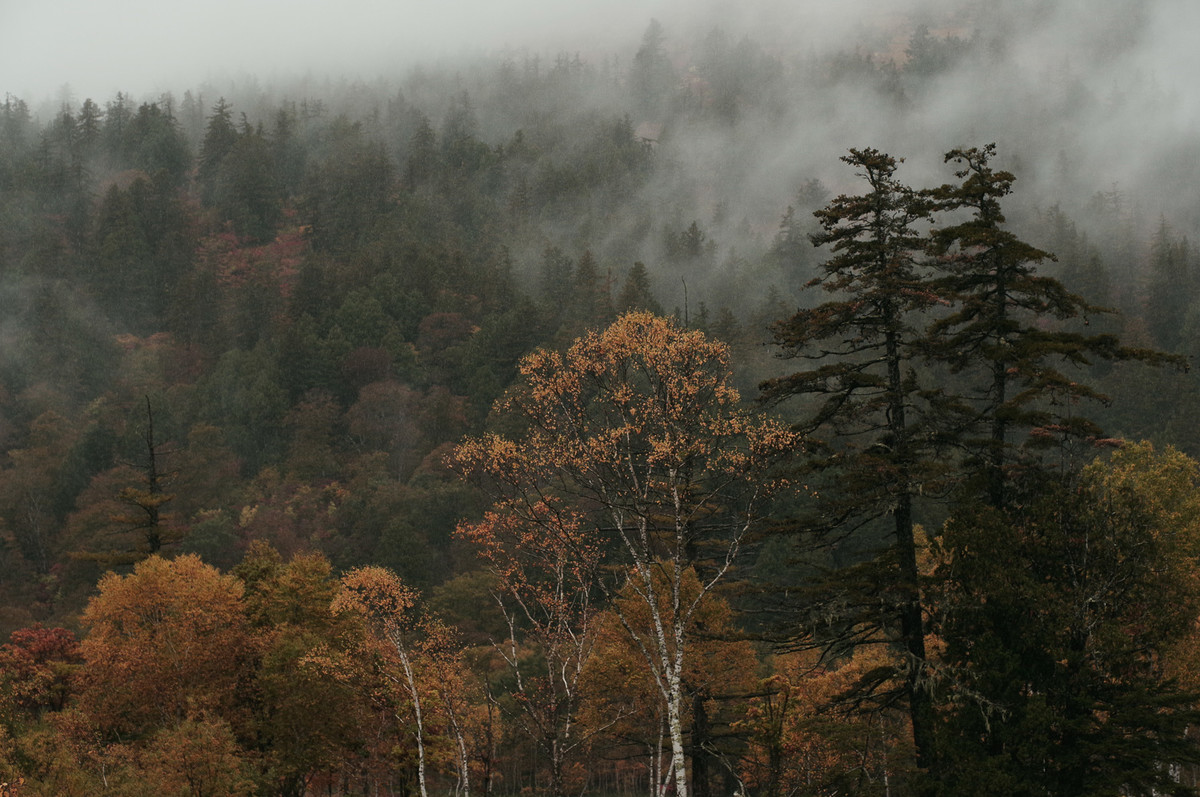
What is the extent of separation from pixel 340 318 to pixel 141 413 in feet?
95.0

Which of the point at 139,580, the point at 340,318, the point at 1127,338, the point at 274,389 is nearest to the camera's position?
the point at 139,580

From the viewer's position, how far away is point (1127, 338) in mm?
110438

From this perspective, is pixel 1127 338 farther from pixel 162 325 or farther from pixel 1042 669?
pixel 162 325

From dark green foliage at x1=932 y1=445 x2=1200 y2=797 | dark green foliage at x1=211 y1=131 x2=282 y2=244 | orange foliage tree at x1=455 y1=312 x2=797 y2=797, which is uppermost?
dark green foliage at x1=211 y1=131 x2=282 y2=244

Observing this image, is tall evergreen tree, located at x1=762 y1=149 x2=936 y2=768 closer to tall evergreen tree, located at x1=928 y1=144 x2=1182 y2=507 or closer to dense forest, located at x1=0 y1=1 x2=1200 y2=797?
dense forest, located at x1=0 y1=1 x2=1200 y2=797

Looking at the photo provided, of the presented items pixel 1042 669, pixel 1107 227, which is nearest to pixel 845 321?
pixel 1042 669

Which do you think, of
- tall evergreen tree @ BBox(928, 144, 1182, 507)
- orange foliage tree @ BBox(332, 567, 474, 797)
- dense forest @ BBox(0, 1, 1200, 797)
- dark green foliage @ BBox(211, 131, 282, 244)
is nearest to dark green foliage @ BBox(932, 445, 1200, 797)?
dense forest @ BBox(0, 1, 1200, 797)

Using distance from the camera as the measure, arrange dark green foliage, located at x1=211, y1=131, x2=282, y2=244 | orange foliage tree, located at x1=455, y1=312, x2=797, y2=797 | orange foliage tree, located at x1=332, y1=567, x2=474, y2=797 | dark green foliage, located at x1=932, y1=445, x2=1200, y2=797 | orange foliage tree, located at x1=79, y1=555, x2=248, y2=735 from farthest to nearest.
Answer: dark green foliage, located at x1=211, y1=131, x2=282, y2=244 → orange foliage tree, located at x1=79, y1=555, x2=248, y2=735 → orange foliage tree, located at x1=332, y1=567, x2=474, y2=797 → orange foliage tree, located at x1=455, y1=312, x2=797, y2=797 → dark green foliage, located at x1=932, y1=445, x2=1200, y2=797

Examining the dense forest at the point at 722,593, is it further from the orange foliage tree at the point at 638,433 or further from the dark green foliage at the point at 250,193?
the dark green foliage at the point at 250,193

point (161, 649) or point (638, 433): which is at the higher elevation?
point (638, 433)

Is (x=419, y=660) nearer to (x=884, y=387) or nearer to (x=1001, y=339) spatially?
(x=884, y=387)

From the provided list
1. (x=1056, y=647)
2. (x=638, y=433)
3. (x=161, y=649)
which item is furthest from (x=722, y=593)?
(x=161, y=649)

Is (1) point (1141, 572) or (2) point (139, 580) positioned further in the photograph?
(2) point (139, 580)

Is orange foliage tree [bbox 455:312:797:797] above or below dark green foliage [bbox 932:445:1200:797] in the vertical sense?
above
